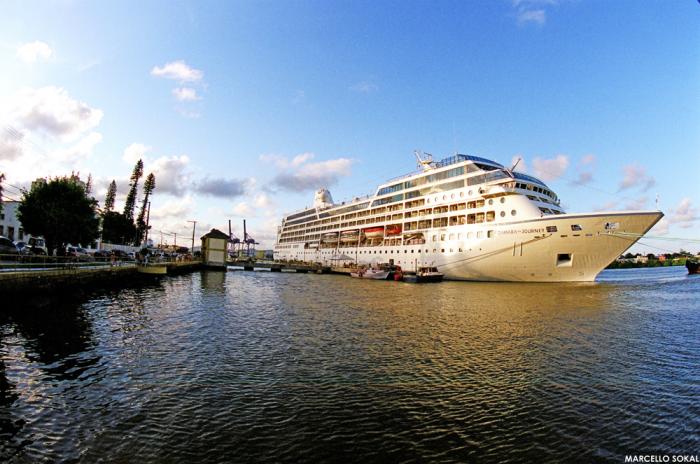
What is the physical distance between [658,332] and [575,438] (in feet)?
47.8

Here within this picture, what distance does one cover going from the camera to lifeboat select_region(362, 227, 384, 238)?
2728 inches

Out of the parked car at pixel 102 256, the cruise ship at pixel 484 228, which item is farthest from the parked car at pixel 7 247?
the cruise ship at pixel 484 228

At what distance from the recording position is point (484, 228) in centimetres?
4594

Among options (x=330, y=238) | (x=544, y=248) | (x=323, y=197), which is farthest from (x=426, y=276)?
(x=323, y=197)

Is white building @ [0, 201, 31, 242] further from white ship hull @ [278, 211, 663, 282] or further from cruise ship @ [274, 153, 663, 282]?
white ship hull @ [278, 211, 663, 282]

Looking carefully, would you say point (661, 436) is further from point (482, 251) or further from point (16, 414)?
point (482, 251)

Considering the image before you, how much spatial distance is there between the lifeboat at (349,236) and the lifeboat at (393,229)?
1063 centimetres

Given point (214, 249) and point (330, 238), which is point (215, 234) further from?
point (330, 238)

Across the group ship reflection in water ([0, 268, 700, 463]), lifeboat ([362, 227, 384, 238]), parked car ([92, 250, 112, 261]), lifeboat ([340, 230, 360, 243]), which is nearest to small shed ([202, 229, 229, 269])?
parked car ([92, 250, 112, 261])

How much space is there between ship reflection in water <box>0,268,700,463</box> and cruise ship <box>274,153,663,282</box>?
892 inches

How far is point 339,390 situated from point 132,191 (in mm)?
99213

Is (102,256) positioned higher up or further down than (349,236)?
further down

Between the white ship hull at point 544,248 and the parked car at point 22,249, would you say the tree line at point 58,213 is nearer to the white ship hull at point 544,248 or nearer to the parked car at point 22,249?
the parked car at point 22,249

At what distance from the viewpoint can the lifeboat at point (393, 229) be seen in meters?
64.4
